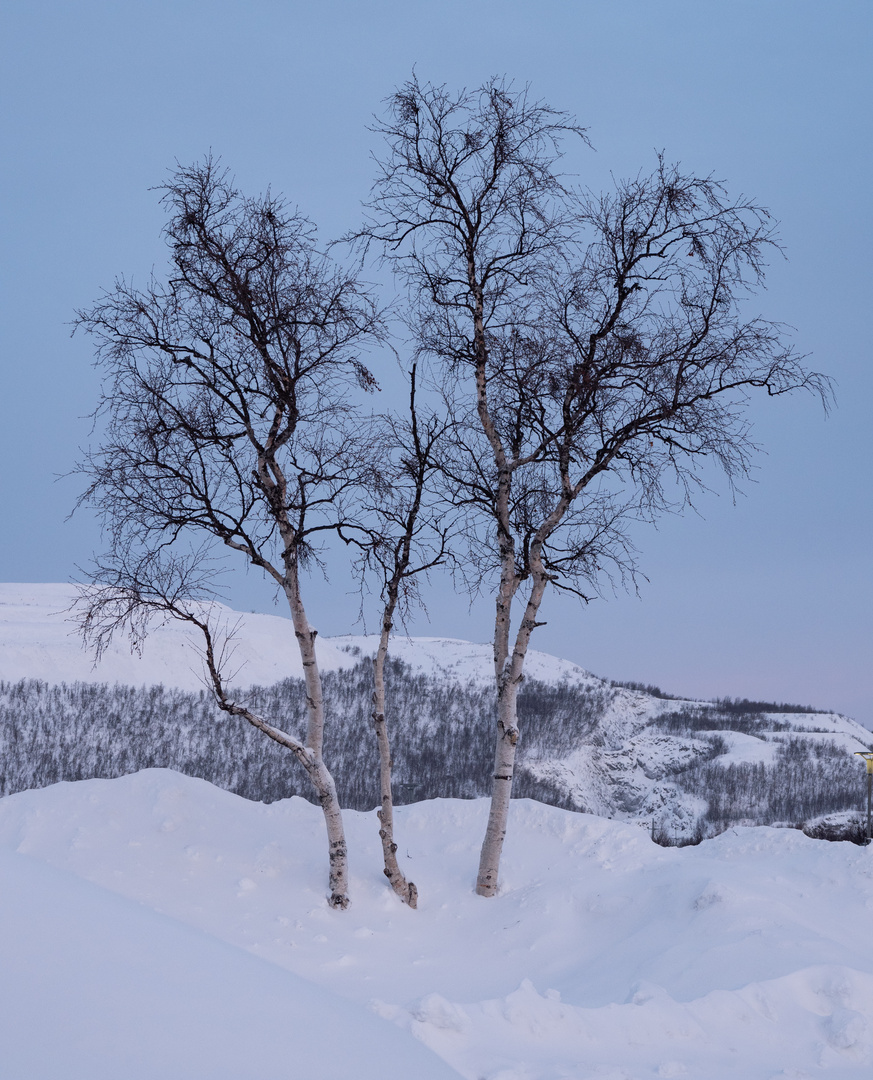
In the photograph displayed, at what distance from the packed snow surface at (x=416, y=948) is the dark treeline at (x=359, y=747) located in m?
14.0

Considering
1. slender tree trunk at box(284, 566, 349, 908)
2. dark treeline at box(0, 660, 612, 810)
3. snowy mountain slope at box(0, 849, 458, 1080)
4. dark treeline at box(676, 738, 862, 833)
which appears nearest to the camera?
snowy mountain slope at box(0, 849, 458, 1080)

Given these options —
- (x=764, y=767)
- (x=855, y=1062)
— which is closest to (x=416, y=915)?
(x=855, y=1062)

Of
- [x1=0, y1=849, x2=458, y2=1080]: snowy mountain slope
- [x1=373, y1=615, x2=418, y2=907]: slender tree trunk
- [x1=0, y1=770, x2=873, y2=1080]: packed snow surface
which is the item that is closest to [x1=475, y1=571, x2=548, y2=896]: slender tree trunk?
[x1=0, y1=770, x2=873, y2=1080]: packed snow surface

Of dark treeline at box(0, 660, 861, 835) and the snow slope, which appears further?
the snow slope

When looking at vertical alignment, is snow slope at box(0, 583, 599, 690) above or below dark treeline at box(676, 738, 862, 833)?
above

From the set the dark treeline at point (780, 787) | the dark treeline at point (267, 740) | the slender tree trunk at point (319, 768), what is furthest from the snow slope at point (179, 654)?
the slender tree trunk at point (319, 768)

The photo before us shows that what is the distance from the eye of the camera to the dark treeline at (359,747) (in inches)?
1098

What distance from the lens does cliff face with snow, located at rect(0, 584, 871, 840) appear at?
28.5 m

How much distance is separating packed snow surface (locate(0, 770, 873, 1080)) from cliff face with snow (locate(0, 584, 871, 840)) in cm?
1188

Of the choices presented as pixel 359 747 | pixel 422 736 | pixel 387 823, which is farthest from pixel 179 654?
pixel 387 823

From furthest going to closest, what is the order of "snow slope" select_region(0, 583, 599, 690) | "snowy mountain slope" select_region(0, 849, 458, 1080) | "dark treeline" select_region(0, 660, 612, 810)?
"snow slope" select_region(0, 583, 599, 690), "dark treeline" select_region(0, 660, 612, 810), "snowy mountain slope" select_region(0, 849, 458, 1080)

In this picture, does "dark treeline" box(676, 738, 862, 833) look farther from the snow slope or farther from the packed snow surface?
the packed snow surface

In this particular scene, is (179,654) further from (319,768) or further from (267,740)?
(319,768)

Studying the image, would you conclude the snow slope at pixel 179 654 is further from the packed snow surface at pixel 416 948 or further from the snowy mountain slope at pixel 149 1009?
the snowy mountain slope at pixel 149 1009
